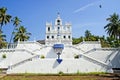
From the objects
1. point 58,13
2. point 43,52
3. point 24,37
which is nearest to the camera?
point 43,52

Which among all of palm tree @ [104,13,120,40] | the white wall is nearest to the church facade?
palm tree @ [104,13,120,40]

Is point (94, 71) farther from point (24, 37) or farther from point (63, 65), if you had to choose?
point (24, 37)

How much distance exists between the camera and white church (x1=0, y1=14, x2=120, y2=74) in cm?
2884

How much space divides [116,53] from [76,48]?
842cm

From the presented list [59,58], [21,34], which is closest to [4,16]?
[21,34]

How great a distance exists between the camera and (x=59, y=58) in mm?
29141

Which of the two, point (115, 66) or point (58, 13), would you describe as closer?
point (115, 66)

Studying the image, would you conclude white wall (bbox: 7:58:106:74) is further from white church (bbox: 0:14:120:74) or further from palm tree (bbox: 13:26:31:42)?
palm tree (bbox: 13:26:31:42)

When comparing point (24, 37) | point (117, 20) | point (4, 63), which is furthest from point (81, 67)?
point (24, 37)

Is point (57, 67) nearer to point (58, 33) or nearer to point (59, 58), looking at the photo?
point (59, 58)

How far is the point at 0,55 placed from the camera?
37.9 meters

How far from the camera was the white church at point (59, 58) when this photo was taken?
28844 mm

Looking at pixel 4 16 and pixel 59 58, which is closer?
pixel 59 58

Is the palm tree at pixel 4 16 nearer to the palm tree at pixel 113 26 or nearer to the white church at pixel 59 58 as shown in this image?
the white church at pixel 59 58
